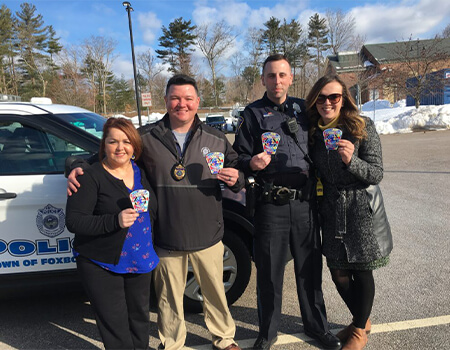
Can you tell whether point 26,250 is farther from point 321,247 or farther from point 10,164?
point 321,247

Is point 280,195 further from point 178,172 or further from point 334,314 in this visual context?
point 334,314

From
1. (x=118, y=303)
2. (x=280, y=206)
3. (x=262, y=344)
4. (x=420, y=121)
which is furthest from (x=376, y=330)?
(x=420, y=121)

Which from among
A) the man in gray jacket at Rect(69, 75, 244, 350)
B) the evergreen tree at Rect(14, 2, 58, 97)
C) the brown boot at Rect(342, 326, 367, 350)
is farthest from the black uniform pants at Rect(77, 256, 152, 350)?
the evergreen tree at Rect(14, 2, 58, 97)

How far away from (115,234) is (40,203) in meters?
0.91

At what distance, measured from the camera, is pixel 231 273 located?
2.90 m

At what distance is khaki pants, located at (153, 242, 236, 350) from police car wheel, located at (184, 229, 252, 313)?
1.31ft

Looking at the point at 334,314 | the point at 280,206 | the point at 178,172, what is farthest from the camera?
the point at 334,314

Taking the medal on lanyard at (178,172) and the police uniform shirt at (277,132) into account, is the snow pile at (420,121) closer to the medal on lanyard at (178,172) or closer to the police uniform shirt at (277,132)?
the police uniform shirt at (277,132)

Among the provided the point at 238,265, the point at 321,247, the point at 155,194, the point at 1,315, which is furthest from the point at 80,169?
the point at 1,315

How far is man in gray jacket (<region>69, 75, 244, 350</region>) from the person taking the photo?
218 cm

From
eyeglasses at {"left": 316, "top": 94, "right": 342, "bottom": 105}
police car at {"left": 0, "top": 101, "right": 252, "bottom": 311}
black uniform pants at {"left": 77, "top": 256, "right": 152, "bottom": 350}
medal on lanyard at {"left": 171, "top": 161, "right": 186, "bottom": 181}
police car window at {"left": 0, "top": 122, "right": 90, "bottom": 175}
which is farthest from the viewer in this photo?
police car window at {"left": 0, "top": 122, "right": 90, "bottom": 175}

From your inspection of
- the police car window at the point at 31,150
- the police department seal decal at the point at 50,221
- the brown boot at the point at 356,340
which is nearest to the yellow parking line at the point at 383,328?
the brown boot at the point at 356,340

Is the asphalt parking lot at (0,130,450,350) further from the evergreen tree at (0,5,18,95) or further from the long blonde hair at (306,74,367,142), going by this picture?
the evergreen tree at (0,5,18,95)

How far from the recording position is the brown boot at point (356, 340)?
7.87 feet
